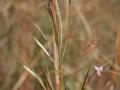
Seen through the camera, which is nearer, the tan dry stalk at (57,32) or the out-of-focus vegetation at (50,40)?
the tan dry stalk at (57,32)

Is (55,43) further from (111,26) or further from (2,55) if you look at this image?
(111,26)

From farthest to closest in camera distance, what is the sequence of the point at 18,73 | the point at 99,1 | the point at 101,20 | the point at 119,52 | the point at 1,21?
1. the point at 99,1
2. the point at 101,20
3. the point at 1,21
4. the point at 18,73
5. the point at 119,52

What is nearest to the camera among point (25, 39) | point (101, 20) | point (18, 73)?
point (18, 73)

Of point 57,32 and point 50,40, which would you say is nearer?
point 57,32

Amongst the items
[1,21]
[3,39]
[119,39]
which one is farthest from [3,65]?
[119,39]

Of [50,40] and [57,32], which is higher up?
[50,40]

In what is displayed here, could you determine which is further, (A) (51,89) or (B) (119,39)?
(B) (119,39)

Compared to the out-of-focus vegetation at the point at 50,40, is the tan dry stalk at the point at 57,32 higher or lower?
lower

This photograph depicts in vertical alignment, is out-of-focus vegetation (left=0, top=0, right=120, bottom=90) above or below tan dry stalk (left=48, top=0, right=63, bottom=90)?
above

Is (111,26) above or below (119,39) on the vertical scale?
above

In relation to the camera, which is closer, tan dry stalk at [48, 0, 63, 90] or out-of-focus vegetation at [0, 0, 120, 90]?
tan dry stalk at [48, 0, 63, 90]

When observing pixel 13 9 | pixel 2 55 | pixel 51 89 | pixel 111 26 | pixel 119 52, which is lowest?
pixel 51 89
